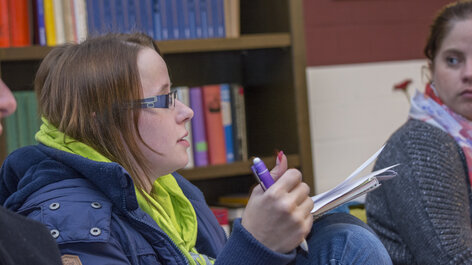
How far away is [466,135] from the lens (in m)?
1.66

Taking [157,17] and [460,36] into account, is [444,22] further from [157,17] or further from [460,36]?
[157,17]

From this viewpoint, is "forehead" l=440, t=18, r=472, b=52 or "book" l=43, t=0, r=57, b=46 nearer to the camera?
"forehead" l=440, t=18, r=472, b=52

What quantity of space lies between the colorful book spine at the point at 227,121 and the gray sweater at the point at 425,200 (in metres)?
0.79

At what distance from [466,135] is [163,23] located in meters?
1.09

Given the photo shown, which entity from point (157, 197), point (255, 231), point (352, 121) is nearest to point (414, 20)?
point (352, 121)

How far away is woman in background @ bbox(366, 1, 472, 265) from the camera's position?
4.89ft

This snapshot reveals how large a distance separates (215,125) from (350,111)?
0.69 metres

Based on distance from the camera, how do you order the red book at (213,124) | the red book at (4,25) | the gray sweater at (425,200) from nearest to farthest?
1. the gray sweater at (425,200)
2. the red book at (4,25)
3. the red book at (213,124)

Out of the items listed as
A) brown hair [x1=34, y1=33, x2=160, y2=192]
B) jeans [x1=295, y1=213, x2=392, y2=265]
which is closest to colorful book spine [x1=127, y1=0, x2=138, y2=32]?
brown hair [x1=34, y1=33, x2=160, y2=192]

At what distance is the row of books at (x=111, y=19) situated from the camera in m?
2.10

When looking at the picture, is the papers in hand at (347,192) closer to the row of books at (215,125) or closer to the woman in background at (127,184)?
the woman in background at (127,184)

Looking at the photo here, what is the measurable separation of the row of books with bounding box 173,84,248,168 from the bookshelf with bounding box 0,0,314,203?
0.06 m

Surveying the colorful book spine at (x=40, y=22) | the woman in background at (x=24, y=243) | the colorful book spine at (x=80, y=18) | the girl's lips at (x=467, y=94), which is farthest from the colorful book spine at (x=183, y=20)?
the woman in background at (x=24, y=243)

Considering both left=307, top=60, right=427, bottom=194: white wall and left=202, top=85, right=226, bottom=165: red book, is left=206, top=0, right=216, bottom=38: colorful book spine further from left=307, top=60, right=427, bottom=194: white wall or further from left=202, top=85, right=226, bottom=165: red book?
left=307, top=60, right=427, bottom=194: white wall
